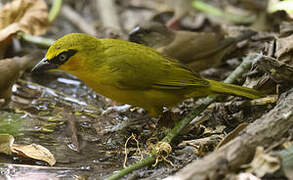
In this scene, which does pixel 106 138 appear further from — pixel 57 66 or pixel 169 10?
pixel 169 10

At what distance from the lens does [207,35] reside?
4645 millimetres

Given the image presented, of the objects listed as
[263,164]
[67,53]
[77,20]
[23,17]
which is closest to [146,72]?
[67,53]

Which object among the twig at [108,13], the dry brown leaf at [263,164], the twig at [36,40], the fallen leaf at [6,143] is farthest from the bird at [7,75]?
the dry brown leaf at [263,164]

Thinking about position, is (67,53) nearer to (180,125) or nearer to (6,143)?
(6,143)

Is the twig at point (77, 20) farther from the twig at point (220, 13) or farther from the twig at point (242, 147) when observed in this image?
the twig at point (242, 147)

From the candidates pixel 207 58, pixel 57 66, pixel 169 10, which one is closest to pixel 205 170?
pixel 57 66

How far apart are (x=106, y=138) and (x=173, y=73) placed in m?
0.83

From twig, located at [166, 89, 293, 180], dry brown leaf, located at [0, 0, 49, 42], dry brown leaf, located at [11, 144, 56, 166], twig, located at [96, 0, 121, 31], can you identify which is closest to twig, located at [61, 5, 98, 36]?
twig, located at [96, 0, 121, 31]

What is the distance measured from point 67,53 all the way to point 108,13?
2928 mm

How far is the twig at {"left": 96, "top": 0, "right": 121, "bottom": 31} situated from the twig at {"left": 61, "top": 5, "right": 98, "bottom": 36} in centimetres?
23

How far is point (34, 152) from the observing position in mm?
2988

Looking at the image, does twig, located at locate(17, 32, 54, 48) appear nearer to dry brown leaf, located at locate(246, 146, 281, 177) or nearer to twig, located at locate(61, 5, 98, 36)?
twig, located at locate(61, 5, 98, 36)

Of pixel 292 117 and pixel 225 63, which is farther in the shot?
pixel 225 63

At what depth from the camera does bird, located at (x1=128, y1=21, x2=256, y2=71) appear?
456 cm
